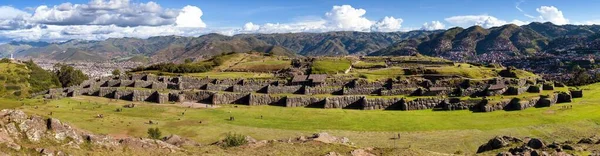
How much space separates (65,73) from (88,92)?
66759 mm

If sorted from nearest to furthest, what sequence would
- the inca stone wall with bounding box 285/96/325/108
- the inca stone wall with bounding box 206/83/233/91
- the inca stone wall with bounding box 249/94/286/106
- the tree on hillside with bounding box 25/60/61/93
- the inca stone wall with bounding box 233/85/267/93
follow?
the inca stone wall with bounding box 285/96/325/108, the inca stone wall with bounding box 249/94/286/106, the inca stone wall with bounding box 233/85/267/93, the inca stone wall with bounding box 206/83/233/91, the tree on hillside with bounding box 25/60/61/93

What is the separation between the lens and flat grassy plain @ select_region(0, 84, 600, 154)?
46375 millimetres

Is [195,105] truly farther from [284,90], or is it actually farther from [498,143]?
[498,143]

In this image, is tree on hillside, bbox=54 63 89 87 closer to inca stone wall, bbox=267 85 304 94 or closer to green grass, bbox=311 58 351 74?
green grass, bbox=311 58 351 74

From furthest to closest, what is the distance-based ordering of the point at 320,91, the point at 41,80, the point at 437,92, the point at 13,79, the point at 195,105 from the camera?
the point at 41,80
the point at 13,79
the point at 320,91
the point at 437,92
the point at 195,105

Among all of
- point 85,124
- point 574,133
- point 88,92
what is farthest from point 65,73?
point 574,133

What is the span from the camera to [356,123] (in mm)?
54531

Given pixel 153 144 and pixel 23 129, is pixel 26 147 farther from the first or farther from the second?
pixel 153 144

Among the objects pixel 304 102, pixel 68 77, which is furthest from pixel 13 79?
pixel 304 102

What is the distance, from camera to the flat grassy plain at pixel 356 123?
152ft

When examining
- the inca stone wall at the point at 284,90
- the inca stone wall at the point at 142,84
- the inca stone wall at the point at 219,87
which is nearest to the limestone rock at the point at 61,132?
the inca stone wall at the point at 284,90

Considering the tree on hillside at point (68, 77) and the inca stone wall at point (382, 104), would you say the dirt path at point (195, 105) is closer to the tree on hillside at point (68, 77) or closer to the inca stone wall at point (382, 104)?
the inca stone wall at point (382, 104)

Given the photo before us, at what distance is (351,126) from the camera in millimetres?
52906

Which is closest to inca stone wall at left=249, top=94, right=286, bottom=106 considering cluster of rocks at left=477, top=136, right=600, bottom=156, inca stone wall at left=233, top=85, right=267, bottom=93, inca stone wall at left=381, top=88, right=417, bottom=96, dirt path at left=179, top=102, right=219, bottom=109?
dirt path at left=179, top=102, right=219, bottom=109
